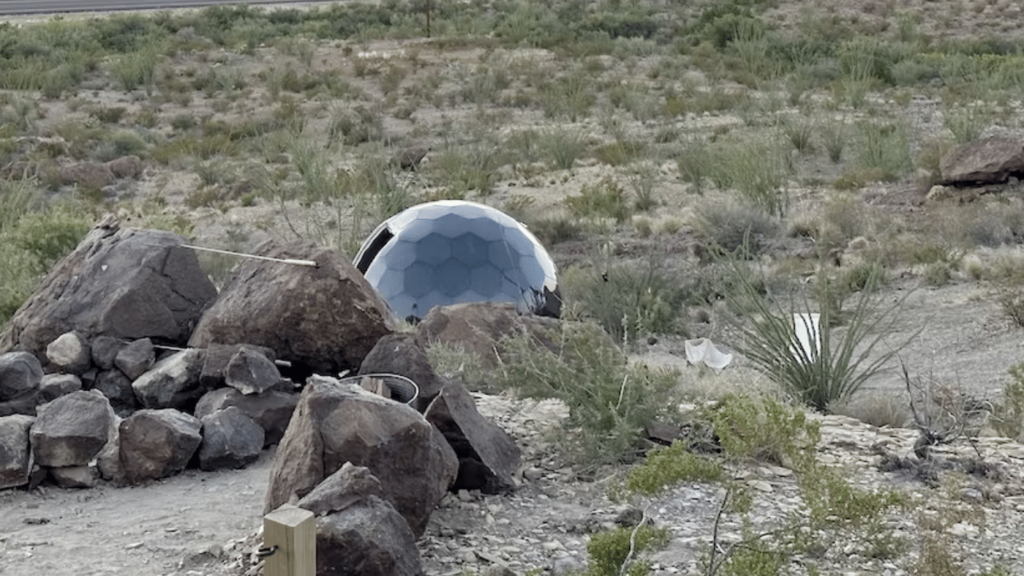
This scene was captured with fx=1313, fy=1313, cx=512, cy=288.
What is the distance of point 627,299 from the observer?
11000mm

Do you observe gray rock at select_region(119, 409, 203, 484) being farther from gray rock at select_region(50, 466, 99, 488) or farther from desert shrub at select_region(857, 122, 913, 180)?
desert shrub at select_region(857, 122, 913, 180)

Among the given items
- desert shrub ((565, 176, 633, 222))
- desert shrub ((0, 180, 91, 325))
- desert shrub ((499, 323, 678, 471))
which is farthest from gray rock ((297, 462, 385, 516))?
desert shrub ((565, 176, 633, 222))

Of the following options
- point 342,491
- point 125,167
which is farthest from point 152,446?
point 125,167

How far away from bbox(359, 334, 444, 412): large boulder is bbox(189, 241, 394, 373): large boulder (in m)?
0.37

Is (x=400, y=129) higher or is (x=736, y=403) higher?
(x=736, y=403)

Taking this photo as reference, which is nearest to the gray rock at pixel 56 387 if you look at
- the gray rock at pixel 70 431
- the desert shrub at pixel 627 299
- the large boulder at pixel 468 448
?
the gray rock at pixel 70 431

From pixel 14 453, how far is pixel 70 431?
0.24m

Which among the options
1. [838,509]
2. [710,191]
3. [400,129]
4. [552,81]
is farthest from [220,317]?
[552,81]

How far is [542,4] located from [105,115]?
829 inches

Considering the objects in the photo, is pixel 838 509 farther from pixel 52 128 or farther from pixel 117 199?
pixel 52 128

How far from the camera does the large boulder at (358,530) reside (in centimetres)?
417

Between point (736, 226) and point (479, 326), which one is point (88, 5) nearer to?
point (736, 226)

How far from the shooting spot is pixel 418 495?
471 centimetres

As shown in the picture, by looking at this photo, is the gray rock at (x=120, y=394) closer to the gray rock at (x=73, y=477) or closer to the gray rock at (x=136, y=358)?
the gray rock at (x=136, y=358)
